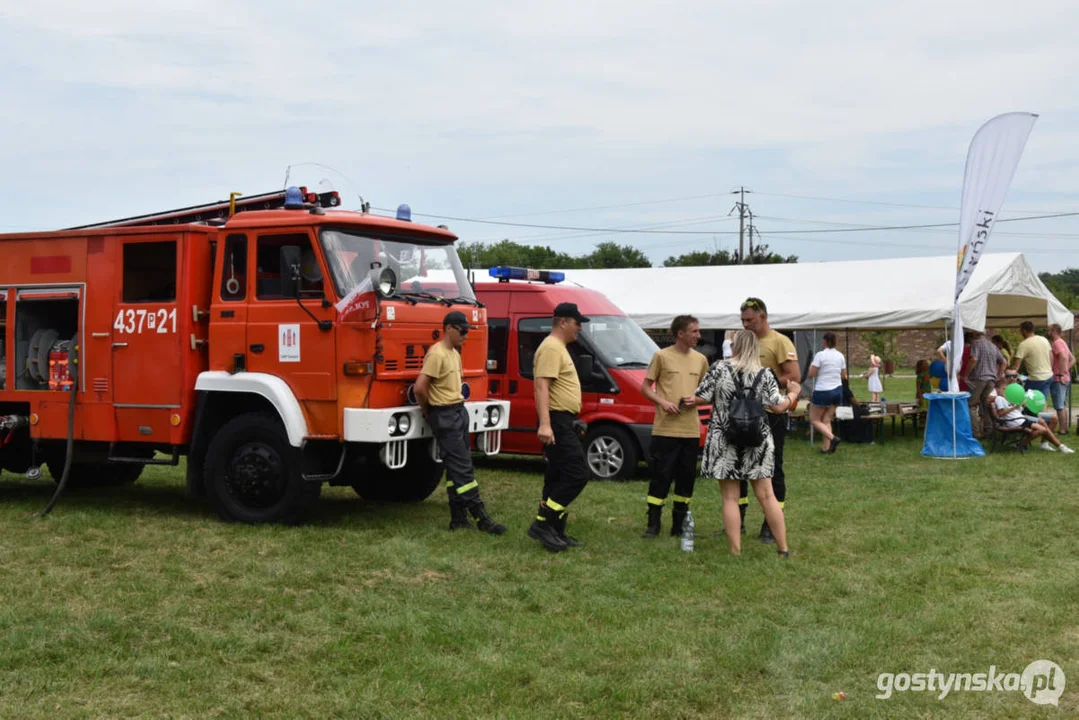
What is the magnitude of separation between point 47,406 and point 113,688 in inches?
191

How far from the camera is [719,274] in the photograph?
2122cm

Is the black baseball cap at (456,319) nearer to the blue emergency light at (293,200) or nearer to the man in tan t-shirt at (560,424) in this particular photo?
the man in tan t-shirt at (560,424)

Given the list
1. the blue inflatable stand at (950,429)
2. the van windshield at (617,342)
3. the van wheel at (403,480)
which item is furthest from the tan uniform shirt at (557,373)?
the blue inflatable stand at (950,429)

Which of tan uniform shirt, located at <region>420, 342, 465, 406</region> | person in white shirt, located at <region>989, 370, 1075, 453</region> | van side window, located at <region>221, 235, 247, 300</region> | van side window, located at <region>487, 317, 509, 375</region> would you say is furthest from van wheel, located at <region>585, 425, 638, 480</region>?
person in white shirt, located at <region>989, 370, 1075, 453</region>

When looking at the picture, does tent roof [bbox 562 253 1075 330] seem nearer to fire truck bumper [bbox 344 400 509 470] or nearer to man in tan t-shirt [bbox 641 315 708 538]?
man in tan t-shirt [bbox 641 315 708 538]

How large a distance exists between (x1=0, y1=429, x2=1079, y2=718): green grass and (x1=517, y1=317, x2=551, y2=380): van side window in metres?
2.90

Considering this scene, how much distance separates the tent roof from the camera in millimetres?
16125

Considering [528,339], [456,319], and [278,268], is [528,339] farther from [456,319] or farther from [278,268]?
[278,268]

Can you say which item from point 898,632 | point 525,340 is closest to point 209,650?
point 898,632

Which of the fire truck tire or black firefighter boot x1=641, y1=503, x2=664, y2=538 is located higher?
the fire truck tire

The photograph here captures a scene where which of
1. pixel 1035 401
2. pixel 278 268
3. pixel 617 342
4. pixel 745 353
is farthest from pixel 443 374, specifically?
pixel 1035 401

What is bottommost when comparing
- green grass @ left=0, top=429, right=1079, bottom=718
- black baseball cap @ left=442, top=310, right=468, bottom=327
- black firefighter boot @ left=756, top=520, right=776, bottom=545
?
green grass @ left=0, top=429, right=1079, bottom=718

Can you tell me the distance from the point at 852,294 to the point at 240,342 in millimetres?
12294

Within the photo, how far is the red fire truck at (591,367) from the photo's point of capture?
11352mm
